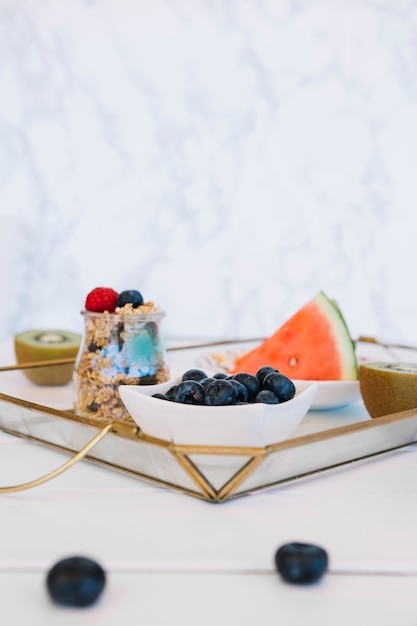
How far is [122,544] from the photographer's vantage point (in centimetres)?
71

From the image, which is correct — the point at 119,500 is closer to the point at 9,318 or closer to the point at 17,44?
the point at 9,318

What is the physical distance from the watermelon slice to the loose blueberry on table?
33cm

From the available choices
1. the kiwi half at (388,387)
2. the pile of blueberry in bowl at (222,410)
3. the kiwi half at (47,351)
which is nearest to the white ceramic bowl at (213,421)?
the pile of blueberry in bowl at (222,410)

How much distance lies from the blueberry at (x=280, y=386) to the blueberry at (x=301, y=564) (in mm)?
294

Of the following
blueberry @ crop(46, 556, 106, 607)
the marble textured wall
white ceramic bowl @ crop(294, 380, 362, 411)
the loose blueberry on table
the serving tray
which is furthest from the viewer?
the marble textured wall

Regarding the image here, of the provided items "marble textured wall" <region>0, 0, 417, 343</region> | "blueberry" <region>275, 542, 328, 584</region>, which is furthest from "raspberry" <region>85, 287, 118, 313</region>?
"marble textured wall" <region>0, 0, 417, 343</region>

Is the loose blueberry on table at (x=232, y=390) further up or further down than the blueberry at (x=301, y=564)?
further up

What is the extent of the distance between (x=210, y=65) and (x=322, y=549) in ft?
9.49

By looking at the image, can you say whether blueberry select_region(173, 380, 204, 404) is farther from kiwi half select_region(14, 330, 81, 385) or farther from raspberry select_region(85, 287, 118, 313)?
kiwi half select_region(14, 330, 81, 385)

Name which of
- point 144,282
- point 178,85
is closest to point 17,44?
point 178,85

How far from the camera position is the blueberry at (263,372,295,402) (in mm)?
925

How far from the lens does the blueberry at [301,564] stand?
63 centimetres

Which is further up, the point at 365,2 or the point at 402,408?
the point at 365,2

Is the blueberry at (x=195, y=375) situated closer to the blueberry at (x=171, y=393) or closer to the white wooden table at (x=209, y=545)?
the blueberry at (x=171, y=393)
